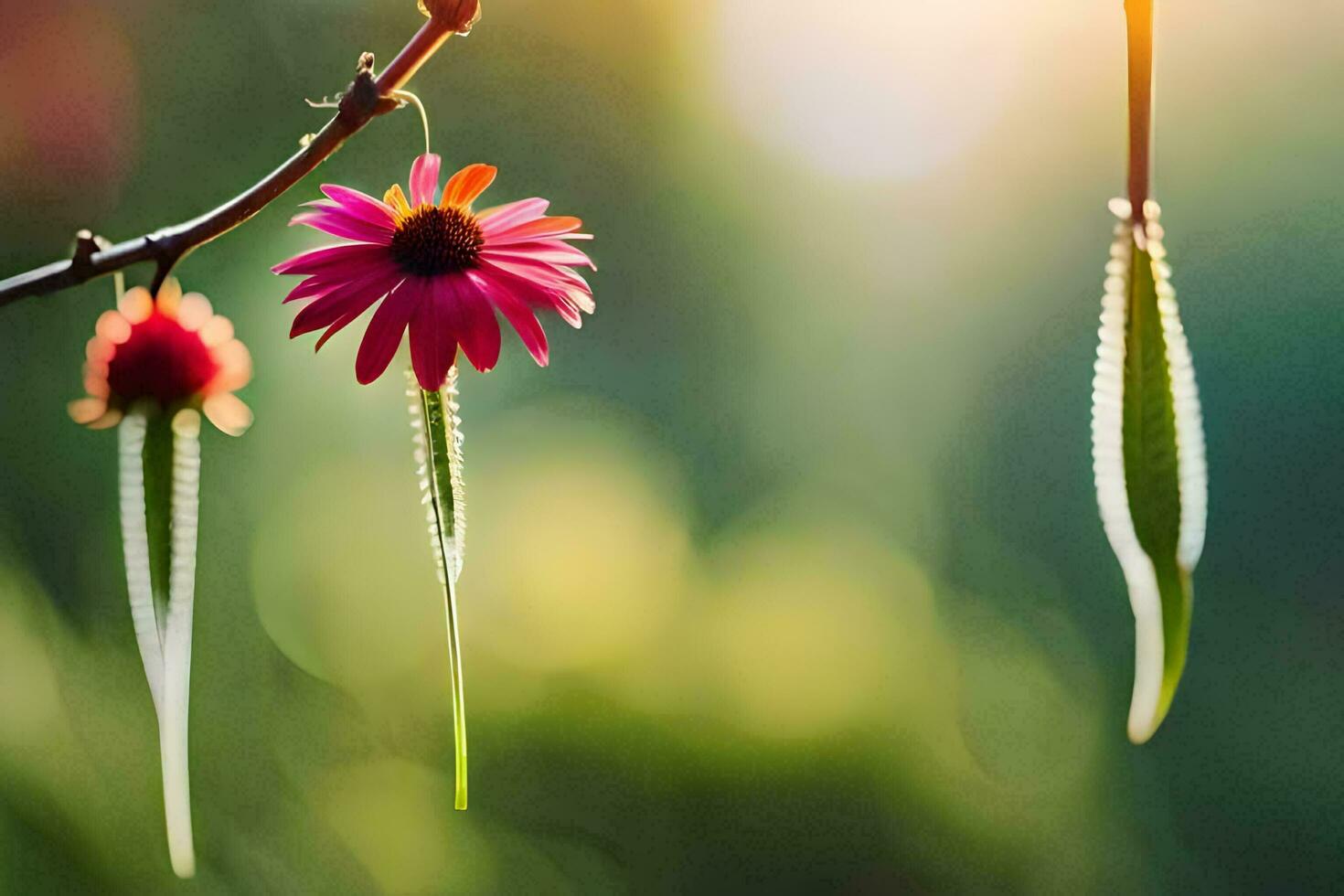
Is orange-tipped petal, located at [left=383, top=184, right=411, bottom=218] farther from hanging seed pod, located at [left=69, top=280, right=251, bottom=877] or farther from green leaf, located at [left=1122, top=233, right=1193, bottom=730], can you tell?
green leaf, located at [left=1122, top=233, right=1193, bottom=730]

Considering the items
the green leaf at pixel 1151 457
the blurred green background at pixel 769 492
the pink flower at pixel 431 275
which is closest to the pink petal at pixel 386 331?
the pink flower at pixel 431 275

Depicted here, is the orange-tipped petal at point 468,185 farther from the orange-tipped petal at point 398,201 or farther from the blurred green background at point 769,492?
the blurred green background at point 769,492

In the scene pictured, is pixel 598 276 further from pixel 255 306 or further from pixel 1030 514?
pixel 1030 514

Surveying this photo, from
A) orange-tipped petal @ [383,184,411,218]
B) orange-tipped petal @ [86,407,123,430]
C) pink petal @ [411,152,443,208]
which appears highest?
pink petal @ [411,152,443,208]

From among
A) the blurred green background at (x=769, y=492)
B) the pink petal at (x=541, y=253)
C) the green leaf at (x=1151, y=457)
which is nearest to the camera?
the green leaf at (x=1151, y=457)

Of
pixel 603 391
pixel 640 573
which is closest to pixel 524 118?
pixel 603 391

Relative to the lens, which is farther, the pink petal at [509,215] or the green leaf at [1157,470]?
the pink petal at [509,215]

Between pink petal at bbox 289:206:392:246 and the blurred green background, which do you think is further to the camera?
the blurred green background

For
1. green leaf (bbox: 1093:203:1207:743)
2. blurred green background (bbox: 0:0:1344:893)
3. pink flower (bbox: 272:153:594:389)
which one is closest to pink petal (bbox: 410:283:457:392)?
pink flower (bbox: 272:153:594:389)
